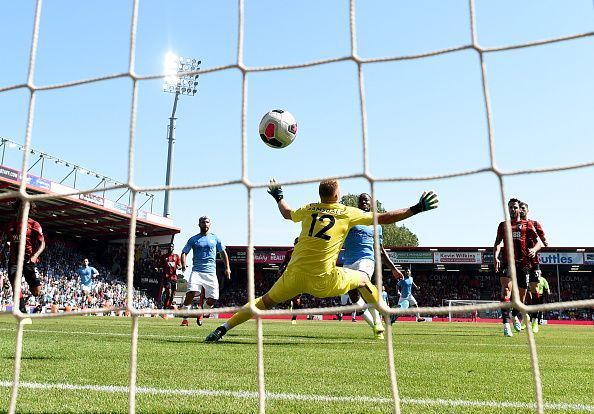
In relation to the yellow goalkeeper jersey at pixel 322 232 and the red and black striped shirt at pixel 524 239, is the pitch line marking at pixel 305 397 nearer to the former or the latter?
the yellow goalkeeper jersey at pixel 322 232

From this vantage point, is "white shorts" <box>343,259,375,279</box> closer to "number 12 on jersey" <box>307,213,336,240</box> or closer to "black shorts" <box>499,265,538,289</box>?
"black shorts" <box>499,265,538,289</box>

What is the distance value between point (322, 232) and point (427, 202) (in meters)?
1.06

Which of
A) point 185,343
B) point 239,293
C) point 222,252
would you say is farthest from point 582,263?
point 185,343

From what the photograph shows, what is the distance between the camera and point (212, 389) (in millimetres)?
3283

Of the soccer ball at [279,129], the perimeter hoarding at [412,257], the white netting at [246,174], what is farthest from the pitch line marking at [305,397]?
the perimeter hoarding at [412,257]

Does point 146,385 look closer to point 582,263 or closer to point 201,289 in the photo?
point 201,289

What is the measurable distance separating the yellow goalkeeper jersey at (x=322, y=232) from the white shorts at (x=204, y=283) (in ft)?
18.4

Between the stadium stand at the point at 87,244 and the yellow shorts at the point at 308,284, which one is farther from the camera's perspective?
the stadium stand at the point at 87,244

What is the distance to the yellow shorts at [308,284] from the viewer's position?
490 cm

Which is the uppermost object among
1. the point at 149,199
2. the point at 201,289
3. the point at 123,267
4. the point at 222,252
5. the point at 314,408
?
the point at 149,199

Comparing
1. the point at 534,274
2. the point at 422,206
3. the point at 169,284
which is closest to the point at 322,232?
the point at 422,206

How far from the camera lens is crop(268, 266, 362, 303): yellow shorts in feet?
16.1

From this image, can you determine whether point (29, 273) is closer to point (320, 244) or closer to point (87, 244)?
point (320, 244)

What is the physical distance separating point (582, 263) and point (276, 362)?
32.5 meters
